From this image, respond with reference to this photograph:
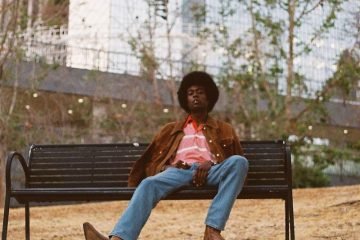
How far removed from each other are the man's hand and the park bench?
45 centimetres

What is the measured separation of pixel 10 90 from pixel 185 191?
12.4 meters

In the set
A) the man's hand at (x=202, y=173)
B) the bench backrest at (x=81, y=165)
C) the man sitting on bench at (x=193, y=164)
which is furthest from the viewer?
the bench backrest at (x=81, y=165)

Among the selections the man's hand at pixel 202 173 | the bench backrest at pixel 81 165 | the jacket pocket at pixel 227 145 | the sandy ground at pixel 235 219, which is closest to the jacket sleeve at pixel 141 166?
the jacket pocket at pixel 227 145

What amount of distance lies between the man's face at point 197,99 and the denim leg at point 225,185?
605 millimetres

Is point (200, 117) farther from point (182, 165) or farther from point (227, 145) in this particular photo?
point (182, 165)

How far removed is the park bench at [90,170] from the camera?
5.50 metres

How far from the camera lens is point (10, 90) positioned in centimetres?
1689

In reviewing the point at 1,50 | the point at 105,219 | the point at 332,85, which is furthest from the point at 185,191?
the point at 332,85

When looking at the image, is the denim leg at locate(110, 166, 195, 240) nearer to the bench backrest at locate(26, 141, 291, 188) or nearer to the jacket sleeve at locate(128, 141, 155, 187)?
the jacket sleeve at locate(128, 141, 155, 187)

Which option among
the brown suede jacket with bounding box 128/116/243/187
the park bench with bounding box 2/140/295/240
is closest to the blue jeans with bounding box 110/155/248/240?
the brown suede jacket with bounding box 128/116/243/187

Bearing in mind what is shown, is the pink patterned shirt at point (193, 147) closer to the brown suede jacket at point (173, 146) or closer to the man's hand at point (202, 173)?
the brown suede jacket at point (173, 146)

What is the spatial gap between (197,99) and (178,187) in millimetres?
749

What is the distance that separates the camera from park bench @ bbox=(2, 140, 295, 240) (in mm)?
5500

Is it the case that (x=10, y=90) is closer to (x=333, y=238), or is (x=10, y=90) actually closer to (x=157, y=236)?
(x=157, y=236)
